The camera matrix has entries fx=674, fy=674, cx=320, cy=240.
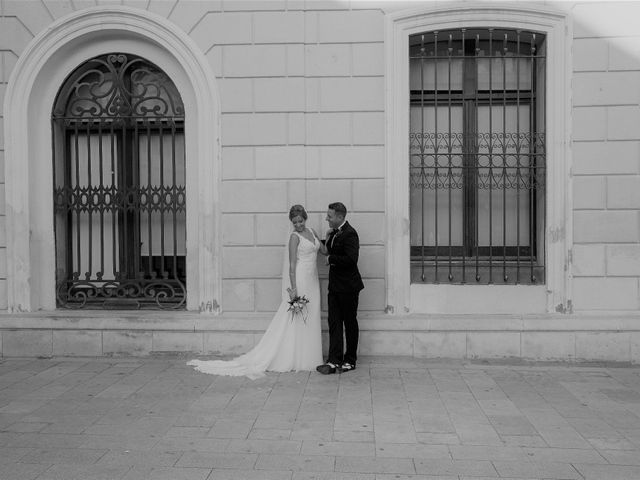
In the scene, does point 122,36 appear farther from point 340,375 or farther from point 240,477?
point 240,477

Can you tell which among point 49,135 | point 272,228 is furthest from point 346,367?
point 49,135

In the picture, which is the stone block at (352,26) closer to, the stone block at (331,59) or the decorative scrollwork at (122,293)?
the stone block at (331,59)

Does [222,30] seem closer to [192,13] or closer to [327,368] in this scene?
[192,13]

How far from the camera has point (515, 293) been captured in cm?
834

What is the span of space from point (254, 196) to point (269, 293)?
4.00 feet

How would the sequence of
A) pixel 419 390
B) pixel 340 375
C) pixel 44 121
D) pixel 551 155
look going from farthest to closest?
pixel 44 121
pixel 551 155
pixel 340 375
pixel 419 390

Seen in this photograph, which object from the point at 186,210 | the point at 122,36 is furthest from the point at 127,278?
the point at 122,36

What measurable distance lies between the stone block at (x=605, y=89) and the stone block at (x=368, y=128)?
2355 millimetres

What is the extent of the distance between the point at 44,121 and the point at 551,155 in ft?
21.2

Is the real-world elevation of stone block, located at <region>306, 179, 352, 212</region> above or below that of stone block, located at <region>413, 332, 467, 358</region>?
above

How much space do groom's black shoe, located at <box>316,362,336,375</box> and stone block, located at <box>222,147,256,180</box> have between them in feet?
8.10

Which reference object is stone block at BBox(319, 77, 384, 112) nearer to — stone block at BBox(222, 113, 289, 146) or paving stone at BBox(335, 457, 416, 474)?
stone block at BBox(222, 113, 289, 146)

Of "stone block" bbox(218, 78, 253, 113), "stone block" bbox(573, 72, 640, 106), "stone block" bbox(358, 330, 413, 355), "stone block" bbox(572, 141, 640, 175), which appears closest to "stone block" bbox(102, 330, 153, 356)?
"stone block" bbox(358, 330, 413, 355)

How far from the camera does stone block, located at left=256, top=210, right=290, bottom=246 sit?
27.3 feet
